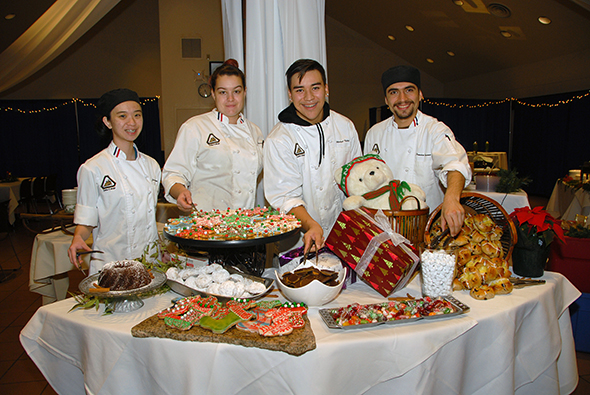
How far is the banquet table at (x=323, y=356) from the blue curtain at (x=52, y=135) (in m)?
9.93

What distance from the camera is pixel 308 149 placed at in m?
2.13

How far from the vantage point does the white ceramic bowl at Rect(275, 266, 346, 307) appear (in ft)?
4.55

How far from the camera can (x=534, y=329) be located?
5.05 feet

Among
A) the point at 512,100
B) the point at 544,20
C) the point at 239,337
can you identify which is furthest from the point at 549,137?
the point at 239,337

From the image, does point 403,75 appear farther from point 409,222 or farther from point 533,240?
point 533,240

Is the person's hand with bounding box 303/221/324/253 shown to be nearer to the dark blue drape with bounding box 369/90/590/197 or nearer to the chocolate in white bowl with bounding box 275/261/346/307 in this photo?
the chocolate in white bowl with bounding box 275/261/346/307

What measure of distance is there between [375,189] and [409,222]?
10.0 inches

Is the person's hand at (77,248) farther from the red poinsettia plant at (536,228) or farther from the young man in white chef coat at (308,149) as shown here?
the red poinsettia plant at (536,228)

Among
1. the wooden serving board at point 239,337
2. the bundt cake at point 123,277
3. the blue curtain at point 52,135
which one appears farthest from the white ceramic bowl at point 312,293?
the blue curtain at point 52,135

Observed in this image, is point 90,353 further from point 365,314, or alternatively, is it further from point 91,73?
point 91,73

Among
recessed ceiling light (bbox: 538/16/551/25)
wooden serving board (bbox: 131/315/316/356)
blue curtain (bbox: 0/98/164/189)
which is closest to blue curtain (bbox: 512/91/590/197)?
recessed ceiling light (bbox: 538/16/551/25)

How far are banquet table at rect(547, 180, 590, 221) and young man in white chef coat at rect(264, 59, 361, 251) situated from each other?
3.15 m

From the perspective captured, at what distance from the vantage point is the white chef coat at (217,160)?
2303 mm

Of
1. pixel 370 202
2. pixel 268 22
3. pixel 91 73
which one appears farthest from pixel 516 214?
pixel 91 73
